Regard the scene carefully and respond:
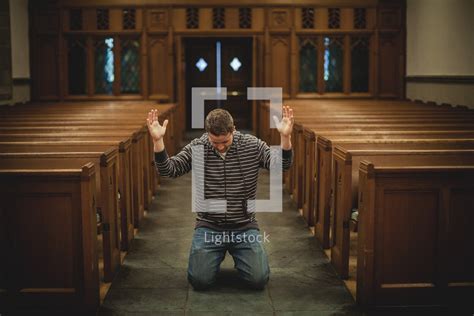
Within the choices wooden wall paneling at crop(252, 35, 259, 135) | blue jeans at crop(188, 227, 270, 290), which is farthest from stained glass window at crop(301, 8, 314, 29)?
blue jeans at crop(188, 227, 270, 290)

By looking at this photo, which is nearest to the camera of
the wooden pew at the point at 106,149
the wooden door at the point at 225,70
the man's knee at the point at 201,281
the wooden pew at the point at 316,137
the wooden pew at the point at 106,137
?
the man's knee at the point at 201,281

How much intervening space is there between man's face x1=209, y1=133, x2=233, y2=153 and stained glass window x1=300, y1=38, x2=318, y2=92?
30.9ft

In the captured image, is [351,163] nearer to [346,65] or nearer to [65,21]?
[346,65]

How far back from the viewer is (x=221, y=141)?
421 cm

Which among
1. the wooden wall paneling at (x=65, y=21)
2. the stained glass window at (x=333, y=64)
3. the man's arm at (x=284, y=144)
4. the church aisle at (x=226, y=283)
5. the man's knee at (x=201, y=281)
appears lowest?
the church aisle at (x=226, y=283)

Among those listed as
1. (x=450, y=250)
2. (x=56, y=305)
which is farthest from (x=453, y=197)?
(x=56, y=305)

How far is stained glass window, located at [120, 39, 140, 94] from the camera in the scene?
1331cm

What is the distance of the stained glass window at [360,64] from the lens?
13398mm

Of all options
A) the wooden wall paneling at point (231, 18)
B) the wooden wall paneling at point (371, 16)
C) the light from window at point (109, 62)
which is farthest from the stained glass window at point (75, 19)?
the wooden wall paneling at point (371, 16)

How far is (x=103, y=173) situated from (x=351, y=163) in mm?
→ 1726

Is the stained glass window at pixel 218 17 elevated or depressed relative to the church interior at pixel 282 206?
elevated

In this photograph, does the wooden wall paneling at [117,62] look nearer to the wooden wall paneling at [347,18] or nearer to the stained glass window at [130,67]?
the stained glass window at [130,67]

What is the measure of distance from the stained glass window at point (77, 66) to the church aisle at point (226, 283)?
306 inches

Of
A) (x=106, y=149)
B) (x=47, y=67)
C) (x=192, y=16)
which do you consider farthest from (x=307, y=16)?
(x=106, y=149)
